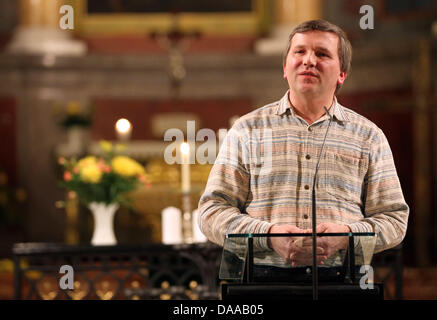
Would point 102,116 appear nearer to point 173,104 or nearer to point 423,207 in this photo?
point 173,104

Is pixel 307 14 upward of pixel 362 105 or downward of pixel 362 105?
upward

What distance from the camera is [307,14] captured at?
8.52 m

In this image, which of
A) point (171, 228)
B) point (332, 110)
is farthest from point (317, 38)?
point (171, 228)

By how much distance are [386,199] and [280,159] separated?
0.93 ft

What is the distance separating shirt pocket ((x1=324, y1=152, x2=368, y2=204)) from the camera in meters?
1.91

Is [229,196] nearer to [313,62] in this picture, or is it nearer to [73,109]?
[313,62]

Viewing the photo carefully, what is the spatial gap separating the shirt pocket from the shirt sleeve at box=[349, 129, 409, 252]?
0.9 inches

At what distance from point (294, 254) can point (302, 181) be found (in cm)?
27

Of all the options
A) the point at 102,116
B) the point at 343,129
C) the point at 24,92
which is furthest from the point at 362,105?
the point at 343,129

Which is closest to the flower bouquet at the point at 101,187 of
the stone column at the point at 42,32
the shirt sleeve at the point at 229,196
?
the shirt sleeve at the point at 229,196

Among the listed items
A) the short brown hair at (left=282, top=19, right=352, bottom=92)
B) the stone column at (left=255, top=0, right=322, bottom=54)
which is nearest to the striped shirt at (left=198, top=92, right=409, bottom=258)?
the short brown hair at (left=282, top=19, right=352, bottom=92)

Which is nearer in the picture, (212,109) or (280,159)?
(280,159)

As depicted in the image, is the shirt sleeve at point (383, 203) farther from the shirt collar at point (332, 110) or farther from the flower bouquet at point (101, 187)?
the flower bouquet at point (101, 187)

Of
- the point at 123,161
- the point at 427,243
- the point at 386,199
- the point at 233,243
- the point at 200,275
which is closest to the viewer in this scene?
the point at 233,243
